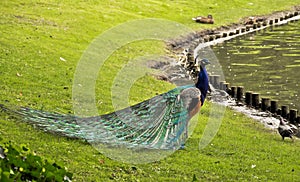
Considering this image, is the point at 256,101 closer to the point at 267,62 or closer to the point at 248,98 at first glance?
the point at 248,98

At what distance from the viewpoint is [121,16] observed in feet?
140

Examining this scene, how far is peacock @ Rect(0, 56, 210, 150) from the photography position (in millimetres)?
15984

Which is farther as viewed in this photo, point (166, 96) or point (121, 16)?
point (121, 16)

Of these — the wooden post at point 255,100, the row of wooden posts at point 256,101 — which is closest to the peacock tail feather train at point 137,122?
the row of wooden posts at point 256,101

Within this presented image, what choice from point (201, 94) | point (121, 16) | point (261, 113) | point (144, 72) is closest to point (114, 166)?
point (201, 94)

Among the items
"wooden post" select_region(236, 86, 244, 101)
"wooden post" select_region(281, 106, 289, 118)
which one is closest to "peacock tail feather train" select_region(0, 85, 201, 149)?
"wooden post" select_region(281, 106, 289, 118)

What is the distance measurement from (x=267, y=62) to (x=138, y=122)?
19824 mm

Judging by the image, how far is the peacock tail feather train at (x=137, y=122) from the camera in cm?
1598

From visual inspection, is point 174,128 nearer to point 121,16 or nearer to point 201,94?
point 201,94

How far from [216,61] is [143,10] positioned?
11.6 m

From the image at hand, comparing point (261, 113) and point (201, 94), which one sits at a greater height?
Answer: point (201, 94)

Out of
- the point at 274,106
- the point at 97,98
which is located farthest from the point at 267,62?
the point at 97,98

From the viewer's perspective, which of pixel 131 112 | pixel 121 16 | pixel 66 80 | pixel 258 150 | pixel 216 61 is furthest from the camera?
pixel 121 16

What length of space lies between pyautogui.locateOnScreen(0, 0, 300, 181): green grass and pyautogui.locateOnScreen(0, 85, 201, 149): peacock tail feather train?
11.1 inches
